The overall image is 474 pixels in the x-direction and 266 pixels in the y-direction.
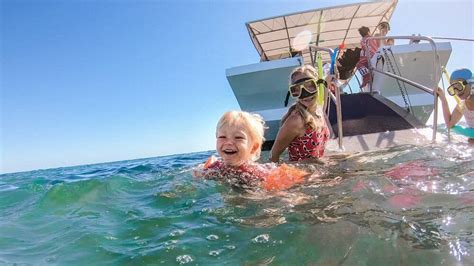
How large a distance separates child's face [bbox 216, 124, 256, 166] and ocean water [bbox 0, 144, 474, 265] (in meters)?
0.29

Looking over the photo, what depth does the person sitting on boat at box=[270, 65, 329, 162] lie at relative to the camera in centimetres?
375

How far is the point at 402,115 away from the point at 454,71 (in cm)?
142

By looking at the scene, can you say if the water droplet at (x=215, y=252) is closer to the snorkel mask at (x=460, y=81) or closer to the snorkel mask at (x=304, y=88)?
the snorkel mask at (x=304, y=88)

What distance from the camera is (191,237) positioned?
2.15 m

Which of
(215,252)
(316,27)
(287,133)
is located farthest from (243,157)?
(316,27)

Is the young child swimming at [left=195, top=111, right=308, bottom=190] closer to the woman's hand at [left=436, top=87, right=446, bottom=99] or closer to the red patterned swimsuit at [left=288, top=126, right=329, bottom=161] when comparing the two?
the red patterned swimsuit at [left=288, top=126, right=329, bottom=161]

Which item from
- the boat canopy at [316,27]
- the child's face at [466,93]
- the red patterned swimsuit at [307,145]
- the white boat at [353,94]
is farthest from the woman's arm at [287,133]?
the boat canopy at [316,27]

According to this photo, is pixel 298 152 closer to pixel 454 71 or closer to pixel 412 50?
pixel 454 71

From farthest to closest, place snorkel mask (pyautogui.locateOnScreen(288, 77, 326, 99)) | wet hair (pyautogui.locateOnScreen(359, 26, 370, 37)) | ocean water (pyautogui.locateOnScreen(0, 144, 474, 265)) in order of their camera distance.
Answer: wet hair (pyautogui.locateOnScreen(359, 26, 370, 37)) → snorkel mask (pyautogui.locateOnScreen(288, 77, 326, 99)) → ocean water (pyautogui.locateOnScreen(0, 144, 474, 265))

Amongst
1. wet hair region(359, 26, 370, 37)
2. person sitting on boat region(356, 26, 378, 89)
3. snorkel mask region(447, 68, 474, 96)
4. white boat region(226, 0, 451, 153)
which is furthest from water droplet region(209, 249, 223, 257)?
wet hair region(359, 26, 370, 37)

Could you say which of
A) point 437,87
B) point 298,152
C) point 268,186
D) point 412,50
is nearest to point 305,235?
point 268,186

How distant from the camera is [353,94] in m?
7.01

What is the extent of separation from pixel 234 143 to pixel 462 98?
12.9 feet

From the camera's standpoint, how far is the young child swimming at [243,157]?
10.1 feet
